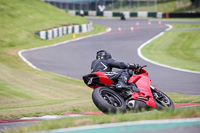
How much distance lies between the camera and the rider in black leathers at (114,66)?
8.57 meters

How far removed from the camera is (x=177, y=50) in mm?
26688

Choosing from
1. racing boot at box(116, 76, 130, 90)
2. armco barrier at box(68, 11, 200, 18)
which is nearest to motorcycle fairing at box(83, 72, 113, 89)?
racing boot at box(116, 76, 130, 90)

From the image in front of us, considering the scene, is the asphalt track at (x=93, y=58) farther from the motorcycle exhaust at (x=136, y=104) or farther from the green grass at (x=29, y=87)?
the motorcycle exhaust at (x=136, y=104)

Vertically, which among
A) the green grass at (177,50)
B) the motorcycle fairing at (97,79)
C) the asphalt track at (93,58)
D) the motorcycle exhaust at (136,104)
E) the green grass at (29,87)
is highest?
the motorcycle fairing at (97,79)

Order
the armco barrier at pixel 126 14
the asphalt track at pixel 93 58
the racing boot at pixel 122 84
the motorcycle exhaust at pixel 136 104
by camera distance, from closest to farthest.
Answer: the motorcycle exhaust at pixel 136 104 < the racing boot at pixel 122 84 < the asphalt track at pixel 93 58 < the armco barrier at pixel 126 14

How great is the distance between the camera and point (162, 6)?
76750 millimetres

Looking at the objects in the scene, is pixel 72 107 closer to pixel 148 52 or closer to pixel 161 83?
pixel 161 83

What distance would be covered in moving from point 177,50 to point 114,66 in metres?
18.6

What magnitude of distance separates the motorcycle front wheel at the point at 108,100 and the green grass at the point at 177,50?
37.8 feet

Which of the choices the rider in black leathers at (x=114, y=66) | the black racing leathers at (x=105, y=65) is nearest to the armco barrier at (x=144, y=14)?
the rider in black leathers at (x=114, y=66)

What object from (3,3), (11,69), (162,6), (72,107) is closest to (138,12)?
(162,6)

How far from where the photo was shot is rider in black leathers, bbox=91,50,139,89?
337 inches

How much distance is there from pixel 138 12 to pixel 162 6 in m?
12.6

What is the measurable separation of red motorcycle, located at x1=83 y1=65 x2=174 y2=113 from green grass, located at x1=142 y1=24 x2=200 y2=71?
410 inches
